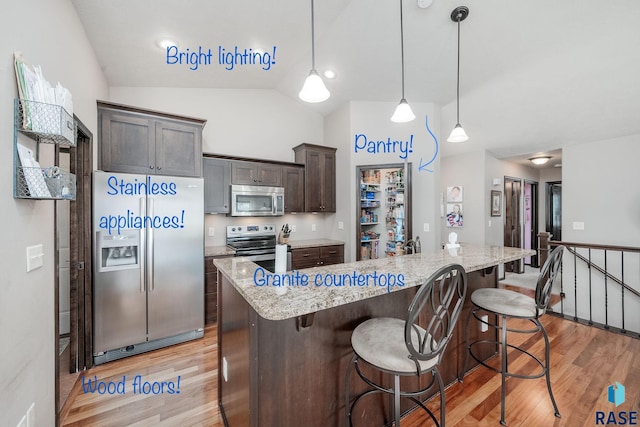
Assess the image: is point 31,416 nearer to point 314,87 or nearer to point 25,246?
point 25,246

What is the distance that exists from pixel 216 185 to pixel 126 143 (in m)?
1.06

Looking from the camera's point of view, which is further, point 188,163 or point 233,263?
point 188,163

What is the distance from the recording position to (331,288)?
1251mm

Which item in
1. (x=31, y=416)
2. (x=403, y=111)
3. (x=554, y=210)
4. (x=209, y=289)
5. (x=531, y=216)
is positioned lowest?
(x=31, y=416)

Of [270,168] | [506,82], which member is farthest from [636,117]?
[270,168]

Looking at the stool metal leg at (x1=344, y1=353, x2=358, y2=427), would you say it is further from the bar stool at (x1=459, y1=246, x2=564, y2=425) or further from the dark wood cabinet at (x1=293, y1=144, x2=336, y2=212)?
the dark wood cabinet at (x1=293, y1=144, x2=336, y2=212)

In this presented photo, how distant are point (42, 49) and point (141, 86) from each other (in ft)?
6.89

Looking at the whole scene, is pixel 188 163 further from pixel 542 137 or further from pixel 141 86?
pixel 542 137

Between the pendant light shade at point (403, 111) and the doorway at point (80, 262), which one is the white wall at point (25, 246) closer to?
the doorway at point (80, 262)

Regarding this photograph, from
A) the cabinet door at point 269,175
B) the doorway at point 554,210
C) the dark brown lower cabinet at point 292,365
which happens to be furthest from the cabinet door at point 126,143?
the doorway at point 554,210

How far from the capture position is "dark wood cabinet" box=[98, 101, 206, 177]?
2.55 m

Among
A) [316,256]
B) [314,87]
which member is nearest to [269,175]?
[316,256]

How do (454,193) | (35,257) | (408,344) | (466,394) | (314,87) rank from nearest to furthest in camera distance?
(408,344) → (35,257) → (314,87) → (466,394) → (454,193)

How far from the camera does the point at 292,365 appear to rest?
129cm
